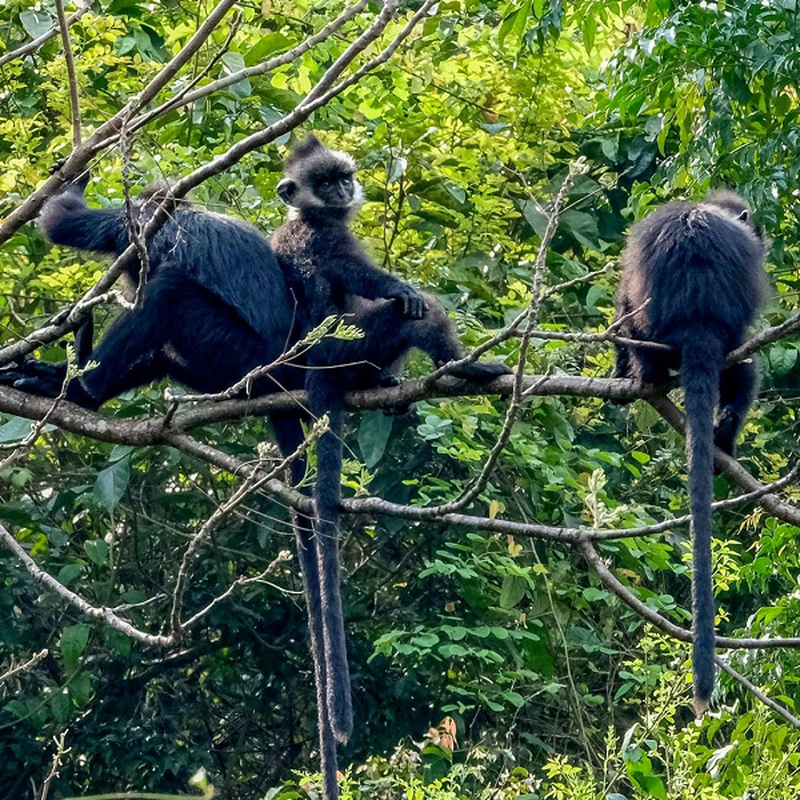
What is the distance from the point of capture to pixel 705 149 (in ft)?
17.2

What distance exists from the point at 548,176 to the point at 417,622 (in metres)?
2.64

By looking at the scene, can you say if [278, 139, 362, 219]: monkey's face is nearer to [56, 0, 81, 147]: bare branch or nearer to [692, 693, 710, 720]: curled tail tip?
[56, 0, 81, 147]: bare branch

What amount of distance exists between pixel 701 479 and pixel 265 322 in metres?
1.84

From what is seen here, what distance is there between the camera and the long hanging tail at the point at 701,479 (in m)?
3.59

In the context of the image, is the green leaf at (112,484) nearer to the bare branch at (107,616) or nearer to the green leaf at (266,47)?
the green leaf at (266,47)

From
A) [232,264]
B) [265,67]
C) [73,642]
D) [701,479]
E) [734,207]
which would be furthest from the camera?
[73,642]

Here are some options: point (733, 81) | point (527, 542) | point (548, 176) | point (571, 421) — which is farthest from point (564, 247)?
point (733, 81)

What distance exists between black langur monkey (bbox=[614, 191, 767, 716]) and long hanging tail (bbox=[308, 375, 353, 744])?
3.35ft

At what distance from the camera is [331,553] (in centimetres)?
422

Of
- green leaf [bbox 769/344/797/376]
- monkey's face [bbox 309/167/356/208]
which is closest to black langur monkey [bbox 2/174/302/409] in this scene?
monkey's face [bbox 309/167/356/208]

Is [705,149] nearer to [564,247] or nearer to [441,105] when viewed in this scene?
[441,105]

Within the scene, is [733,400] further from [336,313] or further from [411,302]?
[336,313]

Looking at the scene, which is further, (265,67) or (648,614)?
(648,614)

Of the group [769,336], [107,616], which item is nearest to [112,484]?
[107,616]
